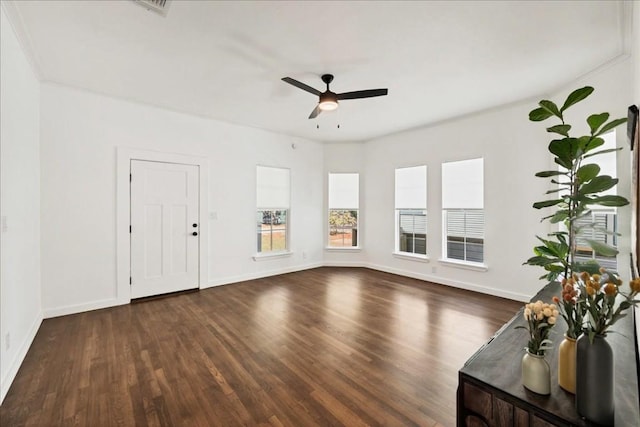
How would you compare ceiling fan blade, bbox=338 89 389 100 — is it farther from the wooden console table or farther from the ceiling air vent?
the wooden console table

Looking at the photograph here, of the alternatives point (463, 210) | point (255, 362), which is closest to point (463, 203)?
point (463, 210)

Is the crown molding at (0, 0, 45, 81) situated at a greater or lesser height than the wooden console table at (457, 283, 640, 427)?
greater

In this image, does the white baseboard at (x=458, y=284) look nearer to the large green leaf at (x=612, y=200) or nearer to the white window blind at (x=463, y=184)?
the white window blind at (x=463, y=184)

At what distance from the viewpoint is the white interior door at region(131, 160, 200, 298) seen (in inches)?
160

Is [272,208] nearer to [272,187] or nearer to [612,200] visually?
[272,187]

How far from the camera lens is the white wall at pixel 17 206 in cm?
213

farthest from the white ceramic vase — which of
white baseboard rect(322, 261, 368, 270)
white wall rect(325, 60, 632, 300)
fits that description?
white baseboard rect(322, 261, 368, 270)

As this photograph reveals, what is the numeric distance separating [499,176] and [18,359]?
5921 millimetres

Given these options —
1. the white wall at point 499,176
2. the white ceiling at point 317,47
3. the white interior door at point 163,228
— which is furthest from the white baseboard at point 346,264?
the white ceiling at point 317,47

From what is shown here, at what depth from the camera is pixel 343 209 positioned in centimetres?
639

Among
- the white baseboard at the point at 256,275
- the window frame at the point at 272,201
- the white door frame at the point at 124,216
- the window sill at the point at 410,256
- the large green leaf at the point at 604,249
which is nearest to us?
the large green leaf at the point at 604,249

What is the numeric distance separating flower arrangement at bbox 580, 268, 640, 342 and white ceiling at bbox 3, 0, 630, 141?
217 centimetres

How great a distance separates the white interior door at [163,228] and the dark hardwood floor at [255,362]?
1.32 feet

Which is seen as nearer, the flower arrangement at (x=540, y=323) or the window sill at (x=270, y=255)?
the flower arrangement at (x=540, y=323)
